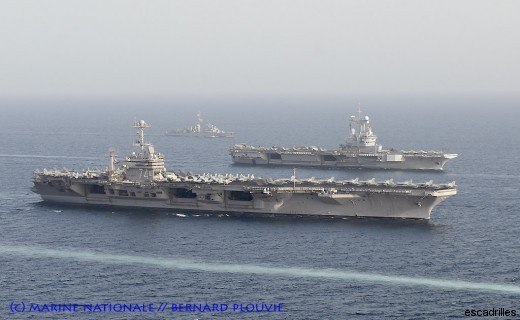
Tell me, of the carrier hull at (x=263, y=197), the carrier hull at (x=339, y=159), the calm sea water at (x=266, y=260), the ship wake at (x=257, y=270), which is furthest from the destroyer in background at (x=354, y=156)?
the ship wake at (x=257, y=270)

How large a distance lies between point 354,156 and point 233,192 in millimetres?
32285

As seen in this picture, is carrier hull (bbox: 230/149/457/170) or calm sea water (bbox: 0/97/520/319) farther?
carrier hull (bbox: 230/149/457/170)

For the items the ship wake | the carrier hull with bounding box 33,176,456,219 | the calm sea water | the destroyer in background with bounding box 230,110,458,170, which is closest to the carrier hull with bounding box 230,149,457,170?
the destroyer in background with bounding box 230,110,458,170

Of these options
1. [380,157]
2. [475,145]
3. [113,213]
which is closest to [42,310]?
[113,213]

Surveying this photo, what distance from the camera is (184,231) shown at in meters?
49.5

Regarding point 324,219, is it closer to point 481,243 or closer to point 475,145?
point 481,243

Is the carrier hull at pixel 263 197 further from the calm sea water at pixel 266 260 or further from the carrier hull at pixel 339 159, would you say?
the carrier hull at pixel 339 159

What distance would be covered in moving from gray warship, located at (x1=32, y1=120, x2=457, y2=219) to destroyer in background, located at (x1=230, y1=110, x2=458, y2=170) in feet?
87.6

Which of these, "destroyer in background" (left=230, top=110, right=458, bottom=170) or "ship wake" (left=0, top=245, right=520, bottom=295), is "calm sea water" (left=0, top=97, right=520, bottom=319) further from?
"destroyer in background" (left=230, top=110, right=458, bottom=170)

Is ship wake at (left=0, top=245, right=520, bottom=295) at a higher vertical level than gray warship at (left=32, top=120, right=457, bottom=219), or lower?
lower

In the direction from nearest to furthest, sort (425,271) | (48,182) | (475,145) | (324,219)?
(425,271)
(324,219)
(48,182)
(475,145)

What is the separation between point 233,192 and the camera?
55.4m

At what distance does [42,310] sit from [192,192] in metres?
22.8

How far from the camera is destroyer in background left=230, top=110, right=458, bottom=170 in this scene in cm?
8275
